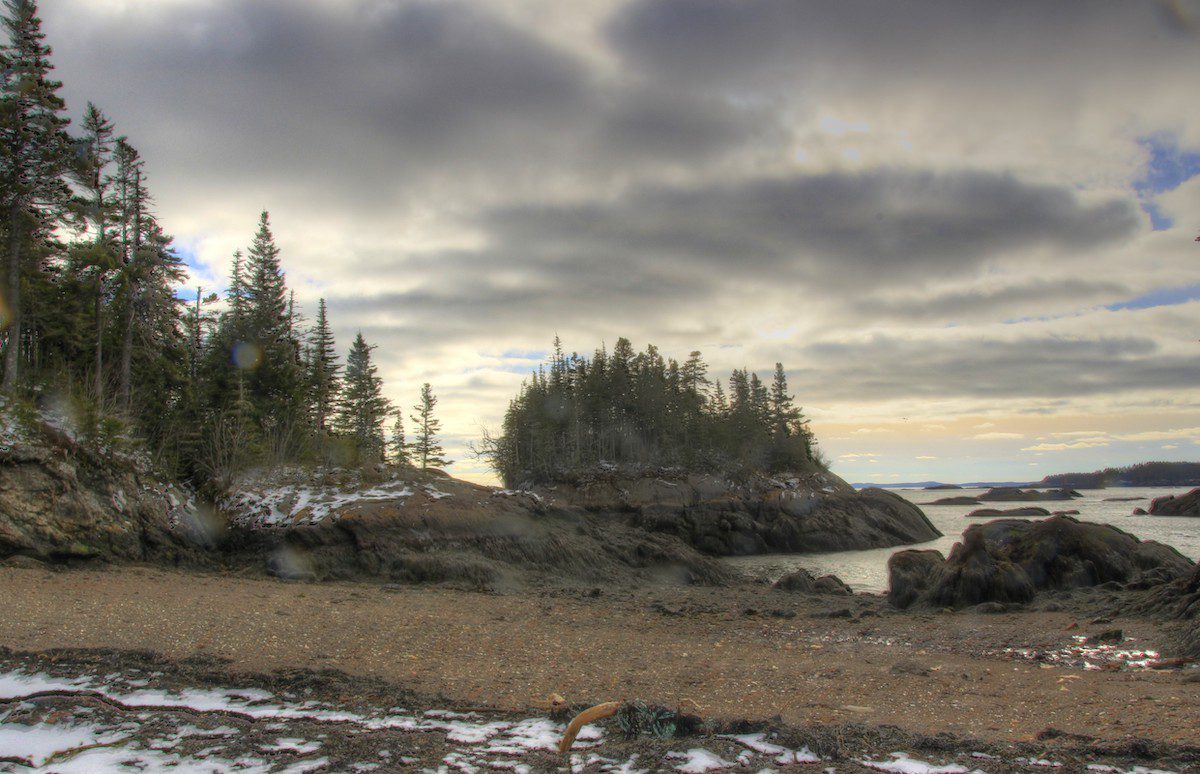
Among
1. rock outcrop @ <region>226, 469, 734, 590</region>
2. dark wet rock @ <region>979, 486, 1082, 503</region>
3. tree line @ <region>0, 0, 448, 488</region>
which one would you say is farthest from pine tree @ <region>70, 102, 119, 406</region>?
dark wet rock @ <region>979, 486, 1082, 503</region>

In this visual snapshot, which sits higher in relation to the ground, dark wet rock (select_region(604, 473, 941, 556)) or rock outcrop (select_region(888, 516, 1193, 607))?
rock outcrop (select_region(888, 516, 1193, 607))

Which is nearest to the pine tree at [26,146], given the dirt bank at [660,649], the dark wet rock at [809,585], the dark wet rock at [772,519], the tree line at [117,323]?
the tree line at [117,323]

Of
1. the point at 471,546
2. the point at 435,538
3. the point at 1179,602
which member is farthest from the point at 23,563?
the point at 1179,602

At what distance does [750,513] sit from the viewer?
44.2m

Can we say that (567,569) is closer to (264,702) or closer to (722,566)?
(722,566)

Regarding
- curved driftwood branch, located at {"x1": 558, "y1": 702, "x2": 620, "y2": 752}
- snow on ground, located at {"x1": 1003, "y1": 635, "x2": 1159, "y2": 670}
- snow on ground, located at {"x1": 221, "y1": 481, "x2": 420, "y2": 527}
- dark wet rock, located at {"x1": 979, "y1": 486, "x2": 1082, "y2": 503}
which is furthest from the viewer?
dark wet rock, located at {"x1": 979, "y1": 486, "x2": 1082, "y2": 503}

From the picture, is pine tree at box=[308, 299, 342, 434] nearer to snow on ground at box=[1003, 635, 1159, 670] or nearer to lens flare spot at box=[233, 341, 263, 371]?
lens flare spot at box=[233, 341, 263, 371]

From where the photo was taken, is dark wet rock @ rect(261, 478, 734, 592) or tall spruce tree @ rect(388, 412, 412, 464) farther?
tall spruce tree @ rect(388, 412, 412, 464)

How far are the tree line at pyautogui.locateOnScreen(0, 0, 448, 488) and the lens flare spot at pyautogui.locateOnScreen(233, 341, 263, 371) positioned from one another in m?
0.07

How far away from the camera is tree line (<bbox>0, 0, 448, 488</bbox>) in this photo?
20547mm

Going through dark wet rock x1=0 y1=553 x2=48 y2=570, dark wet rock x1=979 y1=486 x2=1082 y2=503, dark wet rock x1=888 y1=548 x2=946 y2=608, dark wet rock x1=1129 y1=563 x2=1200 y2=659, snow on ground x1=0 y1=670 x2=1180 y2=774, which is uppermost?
dark wet rock x1=0 y1=553 x2=48 y2=570

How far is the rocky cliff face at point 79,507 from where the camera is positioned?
46.1 feet

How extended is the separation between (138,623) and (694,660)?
758 cm

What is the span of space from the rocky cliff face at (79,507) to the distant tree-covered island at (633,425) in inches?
1681
